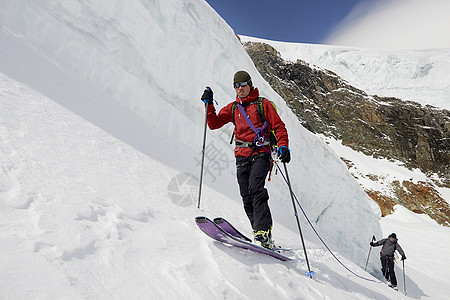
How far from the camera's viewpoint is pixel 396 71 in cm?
3778

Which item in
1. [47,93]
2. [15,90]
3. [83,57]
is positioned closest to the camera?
[15,90]

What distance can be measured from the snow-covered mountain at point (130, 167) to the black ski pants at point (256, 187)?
0.34m

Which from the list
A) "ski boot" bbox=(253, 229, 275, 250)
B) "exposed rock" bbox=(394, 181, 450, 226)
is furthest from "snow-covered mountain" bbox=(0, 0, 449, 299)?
"exposed rock" bbox=(394, 181, 450, 226)

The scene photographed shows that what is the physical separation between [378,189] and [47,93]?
2931 centimetres

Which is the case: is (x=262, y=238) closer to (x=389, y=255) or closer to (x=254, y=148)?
(x=254, y=148)

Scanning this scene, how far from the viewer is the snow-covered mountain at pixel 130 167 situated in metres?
1.44

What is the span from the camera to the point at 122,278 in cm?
140

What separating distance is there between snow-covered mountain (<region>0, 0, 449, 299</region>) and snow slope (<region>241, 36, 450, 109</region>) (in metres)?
37.7

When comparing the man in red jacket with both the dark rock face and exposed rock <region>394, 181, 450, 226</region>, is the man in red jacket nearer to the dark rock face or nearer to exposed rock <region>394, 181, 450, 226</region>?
exposed rock <region>394, 181, 450, 226</region>

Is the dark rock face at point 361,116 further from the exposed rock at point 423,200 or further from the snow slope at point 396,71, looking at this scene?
the exposed rock at point 423,200

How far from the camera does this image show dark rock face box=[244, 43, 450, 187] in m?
33.8

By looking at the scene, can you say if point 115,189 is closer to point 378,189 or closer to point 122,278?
point 122,278

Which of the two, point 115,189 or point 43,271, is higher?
point 115,189

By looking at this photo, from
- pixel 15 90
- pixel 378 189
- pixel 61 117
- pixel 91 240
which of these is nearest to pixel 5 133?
pixel 61 117
